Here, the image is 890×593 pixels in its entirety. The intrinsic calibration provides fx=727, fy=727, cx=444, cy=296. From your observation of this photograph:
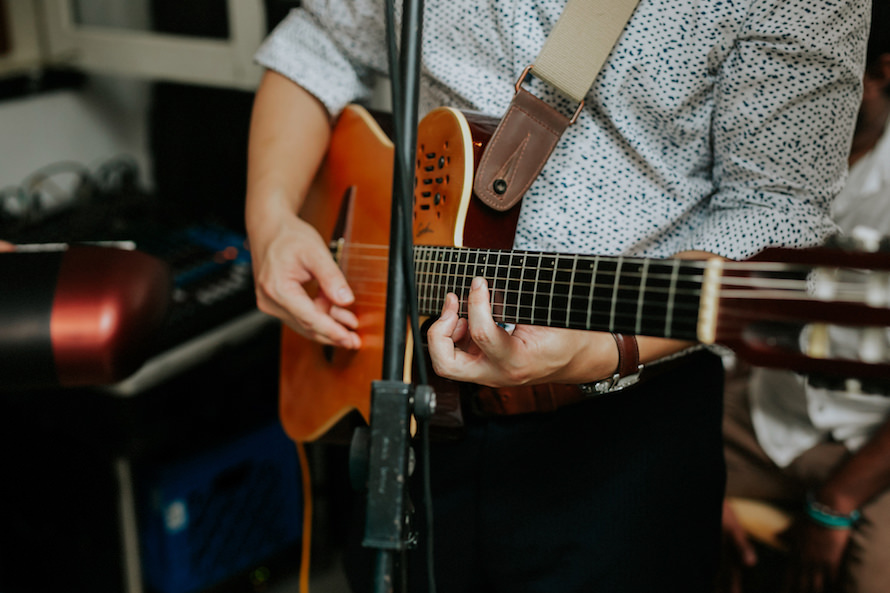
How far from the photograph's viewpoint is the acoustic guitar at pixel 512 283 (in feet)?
1.60

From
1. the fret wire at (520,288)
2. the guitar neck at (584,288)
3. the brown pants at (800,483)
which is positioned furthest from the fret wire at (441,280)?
the brown pants at (800,483)

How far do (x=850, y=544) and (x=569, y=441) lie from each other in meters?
0.92

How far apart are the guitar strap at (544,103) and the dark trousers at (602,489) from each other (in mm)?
280

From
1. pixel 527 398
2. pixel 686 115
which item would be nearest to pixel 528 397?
pixel 527 398

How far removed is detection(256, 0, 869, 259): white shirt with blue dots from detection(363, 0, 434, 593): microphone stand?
326 millimetres

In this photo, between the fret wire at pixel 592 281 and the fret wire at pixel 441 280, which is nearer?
the fret wire at pixel 592 281

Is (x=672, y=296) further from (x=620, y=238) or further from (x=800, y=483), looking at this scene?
(x=800, y=483)

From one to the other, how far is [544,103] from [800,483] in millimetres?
1146

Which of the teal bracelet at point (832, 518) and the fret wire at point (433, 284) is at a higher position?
the fret wire at point (433, 284)

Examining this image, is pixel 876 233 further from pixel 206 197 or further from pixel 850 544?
pixel 206 197

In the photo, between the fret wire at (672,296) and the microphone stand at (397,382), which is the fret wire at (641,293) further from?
the microphone stand at (397,382)

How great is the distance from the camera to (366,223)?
103 cm

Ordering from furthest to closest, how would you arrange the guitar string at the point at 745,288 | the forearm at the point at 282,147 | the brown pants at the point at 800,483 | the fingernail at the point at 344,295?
the brown pants at the point at 800,483
the forearm at the point at 282,147
the fingernail at the point at 344,295
the guitar string at the point at 745,288

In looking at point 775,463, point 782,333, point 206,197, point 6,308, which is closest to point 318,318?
point 6,308
